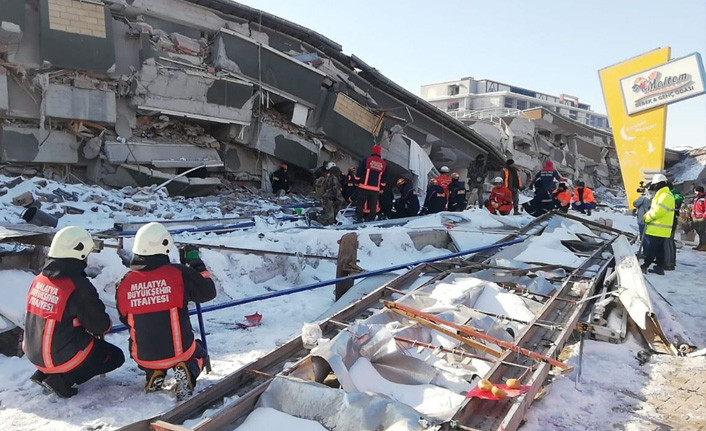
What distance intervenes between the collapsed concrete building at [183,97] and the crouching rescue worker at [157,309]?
738 cm

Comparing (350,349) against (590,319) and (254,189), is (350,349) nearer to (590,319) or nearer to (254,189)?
(590,319)

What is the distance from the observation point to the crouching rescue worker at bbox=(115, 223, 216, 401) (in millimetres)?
3381

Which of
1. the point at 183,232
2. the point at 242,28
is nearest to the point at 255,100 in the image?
the point at 242,28

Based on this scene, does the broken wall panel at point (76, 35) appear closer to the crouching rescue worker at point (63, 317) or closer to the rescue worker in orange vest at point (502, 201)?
the crouching rescue worker at point (63, 317)

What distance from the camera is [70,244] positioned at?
3.34 metres

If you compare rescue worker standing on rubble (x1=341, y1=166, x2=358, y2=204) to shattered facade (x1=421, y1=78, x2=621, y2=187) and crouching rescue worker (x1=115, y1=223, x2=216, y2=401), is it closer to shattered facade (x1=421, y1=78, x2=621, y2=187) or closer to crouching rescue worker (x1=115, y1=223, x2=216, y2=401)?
crouching rescue worker (x1=115, y1=223, x2=216, y2=401)

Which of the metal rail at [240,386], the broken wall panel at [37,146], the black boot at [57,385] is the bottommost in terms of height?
the black boot at [57,385]

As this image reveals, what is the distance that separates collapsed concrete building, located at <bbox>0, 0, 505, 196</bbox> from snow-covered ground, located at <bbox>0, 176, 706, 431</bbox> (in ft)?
3.99

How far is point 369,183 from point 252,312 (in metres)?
5.13

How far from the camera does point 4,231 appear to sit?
423cm

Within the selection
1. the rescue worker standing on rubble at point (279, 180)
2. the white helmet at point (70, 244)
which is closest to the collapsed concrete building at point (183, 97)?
the rescue worker standing on rubble at point (279, 180)

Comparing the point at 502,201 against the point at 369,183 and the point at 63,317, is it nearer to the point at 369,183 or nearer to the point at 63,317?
Answer: the point at 369,183

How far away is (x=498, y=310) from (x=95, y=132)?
28.0 feet

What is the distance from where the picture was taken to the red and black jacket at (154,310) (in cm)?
338
